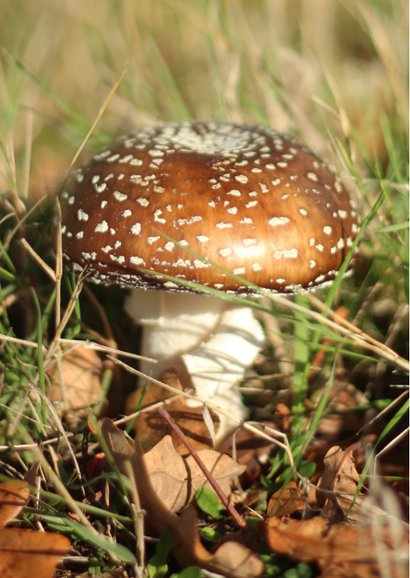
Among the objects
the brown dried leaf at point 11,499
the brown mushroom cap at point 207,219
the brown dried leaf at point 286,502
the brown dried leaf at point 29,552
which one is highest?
the brown mushroom cap at point 207,219

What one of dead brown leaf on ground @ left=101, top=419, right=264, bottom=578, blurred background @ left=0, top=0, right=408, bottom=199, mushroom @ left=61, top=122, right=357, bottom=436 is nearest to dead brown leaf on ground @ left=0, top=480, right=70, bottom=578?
dead brown leaf on ground @ left=101, top=419, right=264, bottom=578

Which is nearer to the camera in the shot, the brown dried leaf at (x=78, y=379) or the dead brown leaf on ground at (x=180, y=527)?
the dead brown leaf on ground at (x=180, y=527)

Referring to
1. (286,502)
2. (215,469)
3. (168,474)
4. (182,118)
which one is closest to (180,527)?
(168,474)

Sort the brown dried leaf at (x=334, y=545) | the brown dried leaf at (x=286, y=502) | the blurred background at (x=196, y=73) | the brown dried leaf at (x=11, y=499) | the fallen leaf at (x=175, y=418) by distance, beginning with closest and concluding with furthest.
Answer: the brown dried leaf at (x=334, y=545) < the brown dried leaf at (x=11, y=499) < the brown dried leaf at (x=286, y=502) < the fallen leaf at (x=175, y=418) < the blurred background at (x=196, y=73)

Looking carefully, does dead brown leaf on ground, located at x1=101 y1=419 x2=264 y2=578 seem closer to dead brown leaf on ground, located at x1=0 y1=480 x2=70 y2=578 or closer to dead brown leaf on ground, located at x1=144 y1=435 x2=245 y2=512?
dead brown leaf on ground, located at x1=144 y1=435 x2=245 y2=512

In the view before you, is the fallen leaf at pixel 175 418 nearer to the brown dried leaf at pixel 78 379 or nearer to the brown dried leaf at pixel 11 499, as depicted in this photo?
the brown dried leaf at pixel 78 379

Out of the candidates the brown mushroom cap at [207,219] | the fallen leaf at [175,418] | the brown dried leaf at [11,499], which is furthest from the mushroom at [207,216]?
the brown dried leaf at [11,499]
